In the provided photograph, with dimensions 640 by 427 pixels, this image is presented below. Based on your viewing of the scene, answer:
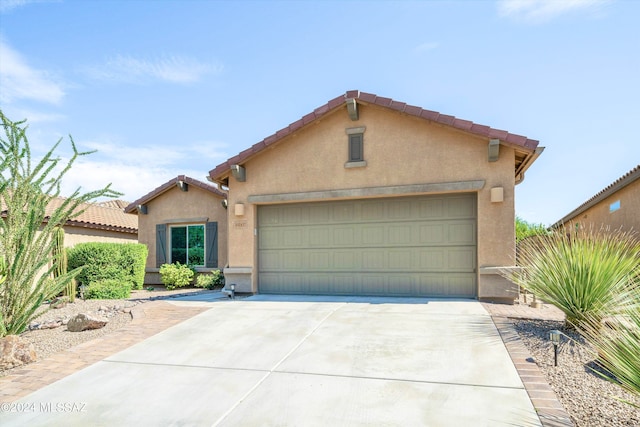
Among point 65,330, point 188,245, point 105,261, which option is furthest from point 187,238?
point 65,330

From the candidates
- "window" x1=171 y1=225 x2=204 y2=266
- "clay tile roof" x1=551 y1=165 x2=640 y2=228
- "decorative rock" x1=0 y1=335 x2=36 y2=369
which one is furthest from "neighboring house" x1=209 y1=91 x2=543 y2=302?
"decorative rock" x1=0 y1=335 x2=36 y2=369

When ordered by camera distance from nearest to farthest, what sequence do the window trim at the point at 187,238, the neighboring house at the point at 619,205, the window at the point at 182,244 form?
the neighboring house at the point at 619,205, the window trim at the point at 187,238, the window at the point at 182,244

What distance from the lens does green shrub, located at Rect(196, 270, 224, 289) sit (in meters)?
13.0

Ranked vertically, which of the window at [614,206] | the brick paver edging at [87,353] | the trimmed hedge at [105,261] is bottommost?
the brick paver edging at [87,353]

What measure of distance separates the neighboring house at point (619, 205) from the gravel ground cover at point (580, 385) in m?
5.81

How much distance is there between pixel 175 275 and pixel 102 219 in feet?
22.8

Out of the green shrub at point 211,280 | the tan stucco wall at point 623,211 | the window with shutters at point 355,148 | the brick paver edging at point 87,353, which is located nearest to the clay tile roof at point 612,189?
the tan stucco wall at point 623,211

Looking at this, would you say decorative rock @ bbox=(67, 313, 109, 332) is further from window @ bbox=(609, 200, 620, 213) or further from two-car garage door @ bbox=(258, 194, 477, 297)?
window @ bbox=(609, 200, 620, 213)

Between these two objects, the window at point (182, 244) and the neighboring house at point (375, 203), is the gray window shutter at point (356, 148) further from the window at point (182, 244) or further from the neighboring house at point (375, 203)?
the window at point (182, 244)

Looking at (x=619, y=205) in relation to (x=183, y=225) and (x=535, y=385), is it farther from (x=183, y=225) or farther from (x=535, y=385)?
(x=183, y=225)

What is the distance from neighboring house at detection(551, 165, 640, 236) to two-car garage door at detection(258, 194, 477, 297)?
353 centimetres

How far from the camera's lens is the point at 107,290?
37.9 ft

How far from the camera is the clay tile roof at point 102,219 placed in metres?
15.9

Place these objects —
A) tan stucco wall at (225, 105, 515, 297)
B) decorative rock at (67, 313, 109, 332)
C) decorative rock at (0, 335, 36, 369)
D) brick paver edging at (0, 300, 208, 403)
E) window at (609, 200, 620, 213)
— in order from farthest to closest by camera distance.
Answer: window at (609, 200, 620, 213)
tan stucco wall at (225, 105, 515, 297)
decorative rock at (67, 313, 109, 332)
decorative rock at (0, 335, 36, 369)
brick paver edging at (0, 300, 208, 403)
